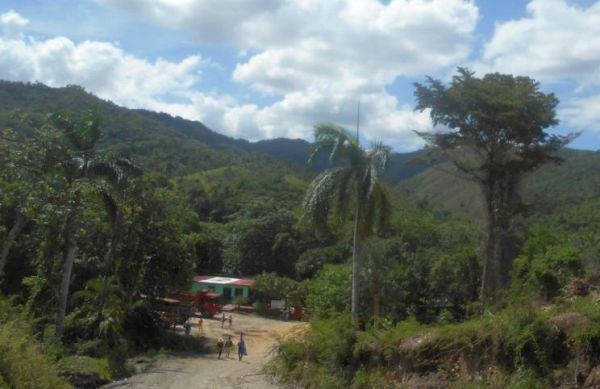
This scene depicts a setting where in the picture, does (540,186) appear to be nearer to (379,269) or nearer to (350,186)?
(379,269)

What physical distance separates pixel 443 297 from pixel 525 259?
7.64 metres

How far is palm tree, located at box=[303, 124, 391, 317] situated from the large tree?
5.52 meters

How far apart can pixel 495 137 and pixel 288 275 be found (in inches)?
1763

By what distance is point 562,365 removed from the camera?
1252cm

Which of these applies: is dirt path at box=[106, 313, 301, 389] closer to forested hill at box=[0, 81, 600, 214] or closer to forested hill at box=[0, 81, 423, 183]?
forested hill at box=[0, 81, 600, 214]

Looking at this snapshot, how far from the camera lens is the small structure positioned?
58.5 m

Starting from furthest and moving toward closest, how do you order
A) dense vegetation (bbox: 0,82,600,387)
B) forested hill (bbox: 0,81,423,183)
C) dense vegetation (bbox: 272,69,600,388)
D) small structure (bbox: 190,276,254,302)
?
forested hill (bbox: 0,81,423,183) → small structure (bbox: 190,276,254,302) → dense vegetation (bbox: 0,82,600,387) → dense vegetation (bbox: 272,69,600,388)

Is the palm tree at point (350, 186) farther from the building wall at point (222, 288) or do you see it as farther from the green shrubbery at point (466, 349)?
the building wall at point (222, 288)

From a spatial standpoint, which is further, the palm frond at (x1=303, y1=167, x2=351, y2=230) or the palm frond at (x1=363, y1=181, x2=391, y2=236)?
the palm frond at (x1=363, y1=181, x2=391, y2=236)

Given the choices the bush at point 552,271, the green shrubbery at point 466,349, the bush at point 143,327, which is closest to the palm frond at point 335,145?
the green shrubbery at point 466,349

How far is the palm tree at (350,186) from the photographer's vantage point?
21406mm

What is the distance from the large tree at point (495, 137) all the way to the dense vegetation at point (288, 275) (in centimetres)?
130

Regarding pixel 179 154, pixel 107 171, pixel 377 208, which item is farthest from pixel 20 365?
pixel 179 154

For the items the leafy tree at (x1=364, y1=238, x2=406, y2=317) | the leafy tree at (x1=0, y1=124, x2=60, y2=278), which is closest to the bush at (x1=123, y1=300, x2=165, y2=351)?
the leafy tree at (x1=364, y1=238, x2=406, y2=317)
